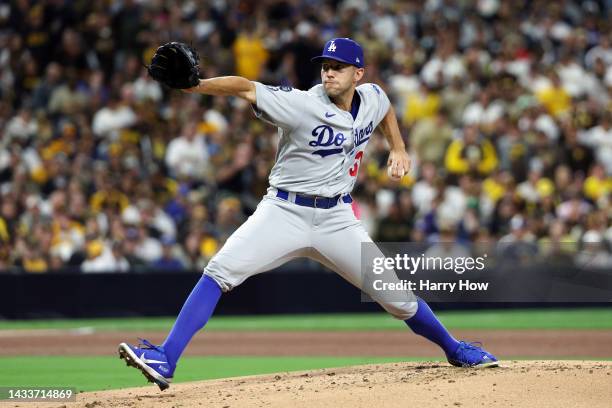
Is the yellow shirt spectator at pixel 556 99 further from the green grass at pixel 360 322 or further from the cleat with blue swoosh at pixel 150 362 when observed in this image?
the cleat with blue swoosh at pixel 150 362

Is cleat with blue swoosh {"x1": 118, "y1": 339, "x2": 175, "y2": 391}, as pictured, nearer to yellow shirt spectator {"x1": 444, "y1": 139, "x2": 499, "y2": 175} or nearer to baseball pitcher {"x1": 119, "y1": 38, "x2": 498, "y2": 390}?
baseball pitcher {"x1": 119, "y1": 38, "x2": 498, "y2": 390}

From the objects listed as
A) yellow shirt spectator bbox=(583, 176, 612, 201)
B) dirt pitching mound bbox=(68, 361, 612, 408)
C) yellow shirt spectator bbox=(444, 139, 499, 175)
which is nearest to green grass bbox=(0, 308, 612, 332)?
yellow shirt spectator bbox=(583, 176, 612, 201)

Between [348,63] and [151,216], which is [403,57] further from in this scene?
[348,63]

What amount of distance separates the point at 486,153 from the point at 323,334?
13.8 feet

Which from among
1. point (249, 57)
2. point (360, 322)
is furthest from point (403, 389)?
point (249, 57)

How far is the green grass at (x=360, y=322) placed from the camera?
41.8 ft

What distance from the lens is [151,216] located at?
14188 mm

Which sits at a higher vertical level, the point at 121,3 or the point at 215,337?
the point at 121,3

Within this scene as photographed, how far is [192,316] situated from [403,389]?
4.06ft

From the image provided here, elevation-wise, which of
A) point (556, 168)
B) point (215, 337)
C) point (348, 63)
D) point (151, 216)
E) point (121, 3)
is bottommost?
point (215, 337)

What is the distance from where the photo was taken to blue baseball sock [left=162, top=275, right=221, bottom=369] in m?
6.11

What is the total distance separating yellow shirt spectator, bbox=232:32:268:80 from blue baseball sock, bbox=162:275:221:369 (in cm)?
1019

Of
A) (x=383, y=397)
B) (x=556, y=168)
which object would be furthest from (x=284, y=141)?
(x=556, y=168)

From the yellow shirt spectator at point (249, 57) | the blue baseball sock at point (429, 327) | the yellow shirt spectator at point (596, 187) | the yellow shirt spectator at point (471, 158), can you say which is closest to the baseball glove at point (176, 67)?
the blue baseball sock at point (429, 327)
